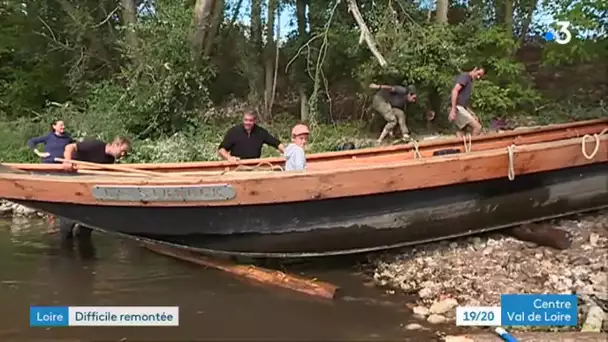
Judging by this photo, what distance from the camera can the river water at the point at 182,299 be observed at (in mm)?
3008

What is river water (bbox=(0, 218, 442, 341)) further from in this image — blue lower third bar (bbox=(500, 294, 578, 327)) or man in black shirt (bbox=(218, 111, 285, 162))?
man in black shirt (bbox=(218, 111, 285, 162))

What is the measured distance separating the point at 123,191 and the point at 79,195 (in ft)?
1.12

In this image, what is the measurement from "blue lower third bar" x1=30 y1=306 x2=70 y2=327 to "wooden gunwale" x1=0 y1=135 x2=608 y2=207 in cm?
89

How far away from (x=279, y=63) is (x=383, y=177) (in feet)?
25.8

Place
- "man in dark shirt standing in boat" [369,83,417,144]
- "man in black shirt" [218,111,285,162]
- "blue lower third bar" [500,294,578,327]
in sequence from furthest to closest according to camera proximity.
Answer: "man in dark shirt standing in boat" [369,83,417,144] < "man in black shirt" [218,111,285,162] < "blue lower third bar" [500,294,578,327]

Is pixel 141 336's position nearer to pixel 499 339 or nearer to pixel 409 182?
pixel 499 339

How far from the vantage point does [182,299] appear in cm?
365

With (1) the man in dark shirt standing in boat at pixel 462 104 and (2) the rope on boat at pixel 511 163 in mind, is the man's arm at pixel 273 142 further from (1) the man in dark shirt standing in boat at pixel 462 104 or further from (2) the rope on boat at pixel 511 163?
(1) the man in dark shirt standing in boat at pixel 462 104

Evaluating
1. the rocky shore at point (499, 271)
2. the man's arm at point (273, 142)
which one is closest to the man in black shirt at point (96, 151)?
the man's arm at point (273, 142)

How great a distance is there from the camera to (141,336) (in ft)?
9.27

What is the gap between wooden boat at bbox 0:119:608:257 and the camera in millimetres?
3906

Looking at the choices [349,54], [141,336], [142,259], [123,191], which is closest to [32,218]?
[142,259]

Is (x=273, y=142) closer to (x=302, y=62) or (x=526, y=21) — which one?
(x=526, y=21)

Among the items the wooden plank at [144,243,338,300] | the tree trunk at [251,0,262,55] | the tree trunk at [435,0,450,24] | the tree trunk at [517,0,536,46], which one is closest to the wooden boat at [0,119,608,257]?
the wooden plank at [144,243,338,300]
